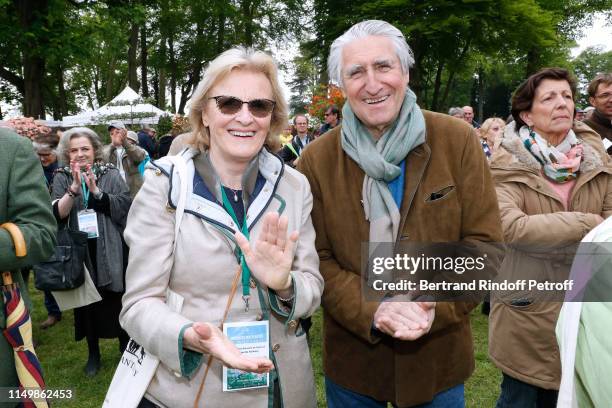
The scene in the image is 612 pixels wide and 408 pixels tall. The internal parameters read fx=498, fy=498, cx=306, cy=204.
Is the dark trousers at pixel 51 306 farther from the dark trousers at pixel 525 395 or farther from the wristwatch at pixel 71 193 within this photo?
the dark trousers at pixel 525 395

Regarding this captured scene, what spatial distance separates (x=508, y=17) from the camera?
59.8 ft

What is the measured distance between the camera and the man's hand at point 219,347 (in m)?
1.55

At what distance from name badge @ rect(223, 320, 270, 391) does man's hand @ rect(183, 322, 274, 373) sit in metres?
0.14

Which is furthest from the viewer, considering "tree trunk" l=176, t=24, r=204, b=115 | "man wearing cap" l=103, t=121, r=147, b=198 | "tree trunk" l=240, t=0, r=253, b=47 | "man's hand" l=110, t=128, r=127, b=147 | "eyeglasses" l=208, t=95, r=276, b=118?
"tree trunk" l=176, t=24, r=204, b=115

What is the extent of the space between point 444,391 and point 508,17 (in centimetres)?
1908

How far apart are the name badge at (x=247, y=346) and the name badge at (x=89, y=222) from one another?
2916mm

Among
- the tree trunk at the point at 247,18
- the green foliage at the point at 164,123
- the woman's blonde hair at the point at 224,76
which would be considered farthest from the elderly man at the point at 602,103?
the tree trunk at the point at 247,18

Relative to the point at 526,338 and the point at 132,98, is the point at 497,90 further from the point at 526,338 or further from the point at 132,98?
the point at 526,338

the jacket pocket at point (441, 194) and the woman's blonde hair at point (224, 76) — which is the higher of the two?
the woman's blonde hair at point (224, 76)

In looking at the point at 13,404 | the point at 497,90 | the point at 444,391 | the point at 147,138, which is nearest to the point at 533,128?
the point at 444,391

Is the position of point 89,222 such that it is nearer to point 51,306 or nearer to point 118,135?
point 51,306

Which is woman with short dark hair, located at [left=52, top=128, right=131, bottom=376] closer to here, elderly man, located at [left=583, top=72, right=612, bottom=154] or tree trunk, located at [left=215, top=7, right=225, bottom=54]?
elderly man, located at [left=583, top=72, right=612, bottom=154]

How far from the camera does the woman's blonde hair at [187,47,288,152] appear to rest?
6.31ft

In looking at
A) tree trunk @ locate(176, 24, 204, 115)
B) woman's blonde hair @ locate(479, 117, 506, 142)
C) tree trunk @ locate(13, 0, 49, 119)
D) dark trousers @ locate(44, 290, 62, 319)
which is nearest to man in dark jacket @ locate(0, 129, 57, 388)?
dark trousers @ locate(44, 290, 62, 319)
